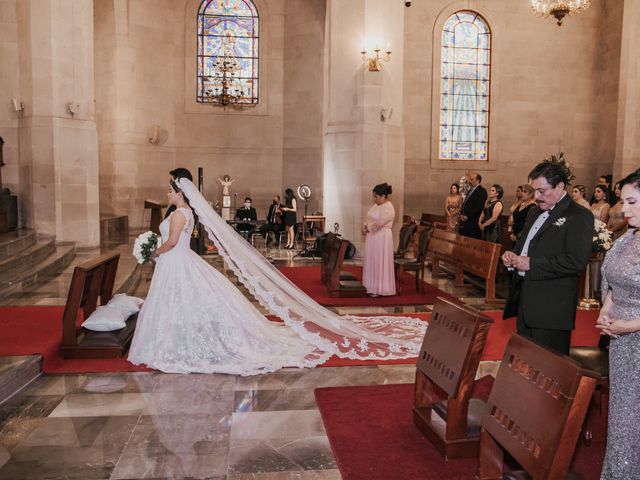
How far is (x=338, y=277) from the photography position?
8.66 m

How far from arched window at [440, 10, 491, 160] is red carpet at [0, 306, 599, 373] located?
1100 cm

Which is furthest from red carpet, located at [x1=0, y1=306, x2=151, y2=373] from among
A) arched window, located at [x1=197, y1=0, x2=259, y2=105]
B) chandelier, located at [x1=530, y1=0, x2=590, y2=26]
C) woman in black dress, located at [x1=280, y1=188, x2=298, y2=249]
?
arched window, located at [x1=197, y1=0, x2=259, y2=105]

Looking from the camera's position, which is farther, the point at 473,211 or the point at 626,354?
the point at 473,211

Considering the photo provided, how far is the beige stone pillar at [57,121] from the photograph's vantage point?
10969 mm

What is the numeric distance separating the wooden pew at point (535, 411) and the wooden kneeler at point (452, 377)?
21.1 inches

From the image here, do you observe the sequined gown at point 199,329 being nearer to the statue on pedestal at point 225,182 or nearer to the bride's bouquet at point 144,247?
the bride's bouquet at point 144,247

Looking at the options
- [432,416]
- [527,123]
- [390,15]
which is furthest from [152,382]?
[527,123]

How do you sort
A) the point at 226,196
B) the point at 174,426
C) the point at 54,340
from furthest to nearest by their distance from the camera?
the point at 226,196, the point at 54,340, the point at 174,426

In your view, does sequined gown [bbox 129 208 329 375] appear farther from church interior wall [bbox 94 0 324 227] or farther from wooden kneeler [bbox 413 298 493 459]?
church interior wall [bbox 94 0 324 227]

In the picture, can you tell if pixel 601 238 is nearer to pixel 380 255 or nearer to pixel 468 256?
pixel 468 256

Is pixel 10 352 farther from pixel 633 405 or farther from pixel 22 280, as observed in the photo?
pixel 633 405

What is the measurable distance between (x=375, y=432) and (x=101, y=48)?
15308 mm

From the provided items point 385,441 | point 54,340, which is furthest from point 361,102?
point 385,441

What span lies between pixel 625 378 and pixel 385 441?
1.59 m
